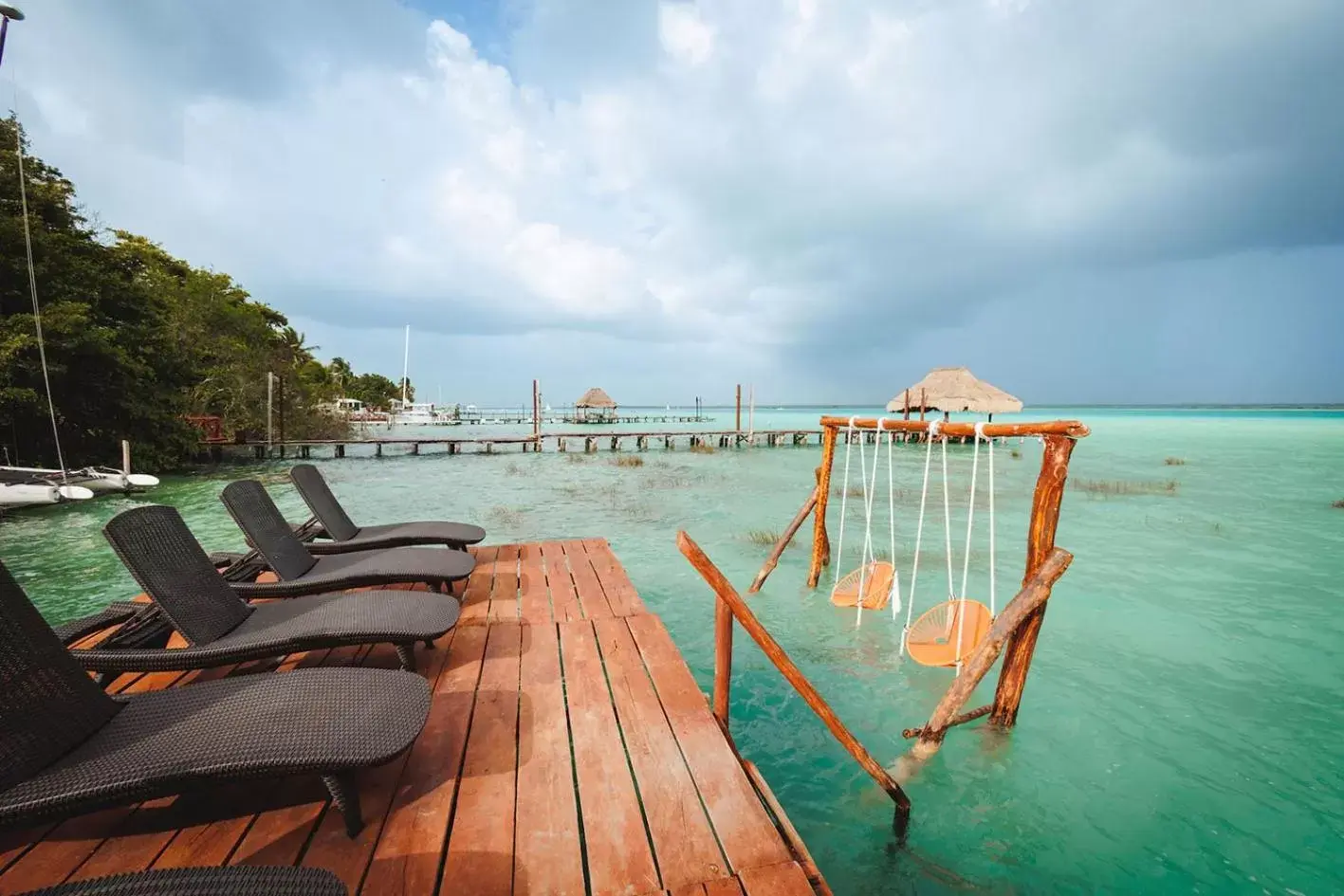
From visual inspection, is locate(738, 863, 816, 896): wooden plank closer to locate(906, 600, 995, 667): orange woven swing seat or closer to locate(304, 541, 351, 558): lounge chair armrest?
locate(906, 600, 995, 667): orange woven swing seat

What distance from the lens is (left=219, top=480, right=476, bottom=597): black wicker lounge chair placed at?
3707 mm

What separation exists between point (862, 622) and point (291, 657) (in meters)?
4.91

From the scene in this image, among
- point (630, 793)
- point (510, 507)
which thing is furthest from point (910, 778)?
point (510, 507)

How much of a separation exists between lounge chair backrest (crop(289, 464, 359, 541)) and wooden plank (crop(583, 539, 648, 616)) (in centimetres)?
226

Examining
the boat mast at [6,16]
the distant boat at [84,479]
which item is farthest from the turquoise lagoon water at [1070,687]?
the boat mast at [6,16]

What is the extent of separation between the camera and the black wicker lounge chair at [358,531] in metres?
4.96

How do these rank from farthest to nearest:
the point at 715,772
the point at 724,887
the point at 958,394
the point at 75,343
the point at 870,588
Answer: the point at 958,394 → the point at 75,343 → the point at 870,588 → the point at 715,772 → the point at 724,887

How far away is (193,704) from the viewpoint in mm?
2070

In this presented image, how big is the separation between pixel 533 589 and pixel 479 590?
431 mm

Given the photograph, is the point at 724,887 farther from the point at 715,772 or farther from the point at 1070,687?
the point at 1070,687

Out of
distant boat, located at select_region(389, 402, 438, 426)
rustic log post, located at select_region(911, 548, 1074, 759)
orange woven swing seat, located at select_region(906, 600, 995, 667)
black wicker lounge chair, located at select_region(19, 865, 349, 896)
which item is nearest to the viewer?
black wicker lounge chair, located at select_region(19, 865, 349, 896)

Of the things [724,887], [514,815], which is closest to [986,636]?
[724,887]

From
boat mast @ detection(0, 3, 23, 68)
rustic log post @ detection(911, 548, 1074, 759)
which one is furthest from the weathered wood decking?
boat mast @ detection(0, 3, 23, 68)

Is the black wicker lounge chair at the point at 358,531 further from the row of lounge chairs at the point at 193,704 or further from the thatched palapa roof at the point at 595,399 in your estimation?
the thatched palapa roof at the point at 595,399
